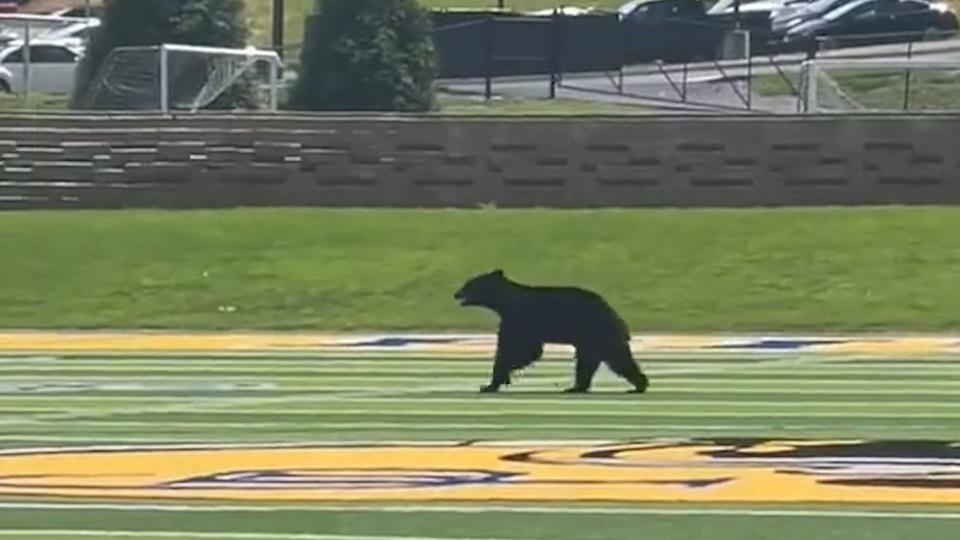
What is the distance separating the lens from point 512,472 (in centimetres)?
1062

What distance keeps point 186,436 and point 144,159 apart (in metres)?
13.4

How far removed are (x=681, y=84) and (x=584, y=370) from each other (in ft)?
93.2

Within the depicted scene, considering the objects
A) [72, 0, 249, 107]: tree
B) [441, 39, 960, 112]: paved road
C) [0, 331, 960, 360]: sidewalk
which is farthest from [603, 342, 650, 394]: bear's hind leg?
[441, 39, 960, 112]: paved road

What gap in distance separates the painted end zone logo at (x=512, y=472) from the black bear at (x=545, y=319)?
1491 mm

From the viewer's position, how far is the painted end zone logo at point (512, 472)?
9.93 meters

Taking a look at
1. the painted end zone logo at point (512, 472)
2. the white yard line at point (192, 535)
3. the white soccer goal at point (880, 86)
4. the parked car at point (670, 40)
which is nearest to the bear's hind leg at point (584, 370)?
the painted end zone logo at point (512, 472)

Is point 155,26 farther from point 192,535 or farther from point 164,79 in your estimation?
point 192,535

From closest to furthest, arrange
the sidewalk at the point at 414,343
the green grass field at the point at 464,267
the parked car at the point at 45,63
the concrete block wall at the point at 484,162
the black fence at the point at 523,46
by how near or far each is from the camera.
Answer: the sidewalk at the point at 414,343
the green grass field at the point at 464,267
the concrete block wall at the point at 484,162
the parked car at the point at 45,63
the black fence at the point at 523,46

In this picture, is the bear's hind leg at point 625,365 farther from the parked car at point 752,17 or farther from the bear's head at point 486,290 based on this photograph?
the parked car at point 752,17

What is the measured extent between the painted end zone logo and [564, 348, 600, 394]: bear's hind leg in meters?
1.90

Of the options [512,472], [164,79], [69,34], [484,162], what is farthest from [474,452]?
[69,34]

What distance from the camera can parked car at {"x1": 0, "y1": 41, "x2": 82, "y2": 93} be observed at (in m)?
42.5

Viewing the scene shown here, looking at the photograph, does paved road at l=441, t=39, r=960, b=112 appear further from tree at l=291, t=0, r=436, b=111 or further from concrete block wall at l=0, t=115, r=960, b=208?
concrete block wall at l=0, t=115, r=960, b=208

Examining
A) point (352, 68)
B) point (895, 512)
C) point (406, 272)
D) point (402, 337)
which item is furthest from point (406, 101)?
point (895, 512)
